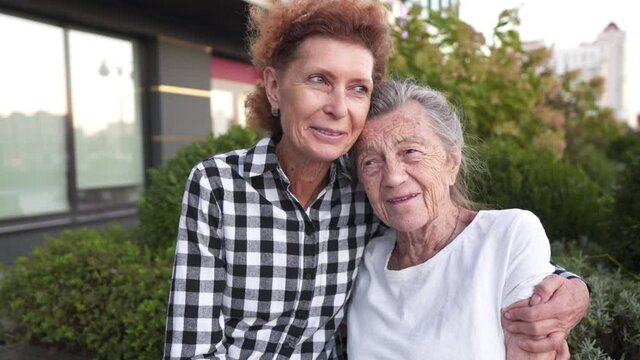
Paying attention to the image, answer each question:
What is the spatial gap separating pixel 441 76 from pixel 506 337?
136 inches

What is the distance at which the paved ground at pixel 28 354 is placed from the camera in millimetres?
3092

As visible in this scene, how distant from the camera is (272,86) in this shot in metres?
1.78

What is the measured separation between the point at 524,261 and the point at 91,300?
2.43 m

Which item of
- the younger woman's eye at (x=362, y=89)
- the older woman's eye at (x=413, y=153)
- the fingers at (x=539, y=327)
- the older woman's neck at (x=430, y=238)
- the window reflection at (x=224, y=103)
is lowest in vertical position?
the fingers at (x=539, y=327)

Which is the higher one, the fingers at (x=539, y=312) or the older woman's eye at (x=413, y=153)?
the older woman's eye at (x=413, y=153)

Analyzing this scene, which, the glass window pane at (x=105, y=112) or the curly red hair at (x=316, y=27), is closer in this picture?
the curly red hair at (x=316, y=27)

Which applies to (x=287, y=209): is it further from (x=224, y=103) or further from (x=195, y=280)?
(x=224, y=103)

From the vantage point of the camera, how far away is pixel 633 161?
2.84 meters

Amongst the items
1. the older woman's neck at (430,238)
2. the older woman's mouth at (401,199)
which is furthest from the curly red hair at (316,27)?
the older woman's neck at (430,238)

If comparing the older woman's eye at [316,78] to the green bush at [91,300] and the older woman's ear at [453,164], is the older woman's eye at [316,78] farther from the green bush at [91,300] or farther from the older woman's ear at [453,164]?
the green bush at [91,300]

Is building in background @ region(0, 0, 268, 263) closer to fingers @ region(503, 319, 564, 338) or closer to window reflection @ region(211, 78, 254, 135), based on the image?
window reflection @ region(211, 78, 254, 135)

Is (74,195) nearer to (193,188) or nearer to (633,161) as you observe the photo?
(193,188)

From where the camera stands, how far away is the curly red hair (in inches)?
64.3

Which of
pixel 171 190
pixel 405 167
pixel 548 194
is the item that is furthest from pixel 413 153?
pixel 171 190
